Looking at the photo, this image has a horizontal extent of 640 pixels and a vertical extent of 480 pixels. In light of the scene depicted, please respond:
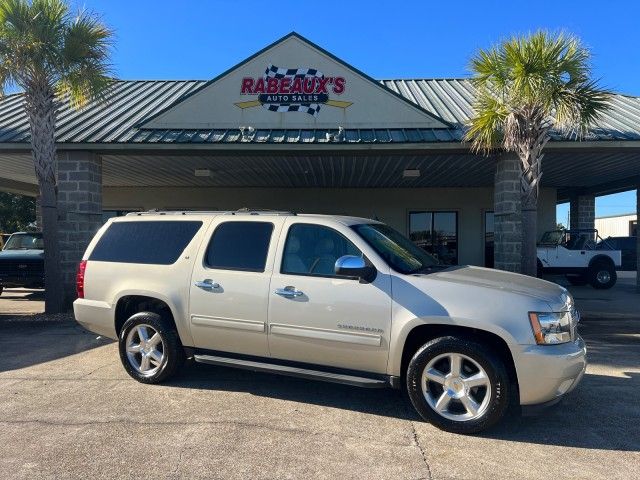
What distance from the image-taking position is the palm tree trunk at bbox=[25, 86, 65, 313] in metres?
9.56

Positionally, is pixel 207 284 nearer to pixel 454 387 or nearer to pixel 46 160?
pixel 454 387

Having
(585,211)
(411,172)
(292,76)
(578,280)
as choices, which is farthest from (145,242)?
(585,211)

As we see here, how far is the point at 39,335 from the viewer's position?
814cm

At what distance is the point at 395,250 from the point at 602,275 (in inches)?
534

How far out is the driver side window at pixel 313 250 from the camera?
189 inches

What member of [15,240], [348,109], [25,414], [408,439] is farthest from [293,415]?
[15,240]

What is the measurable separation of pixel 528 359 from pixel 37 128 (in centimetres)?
939

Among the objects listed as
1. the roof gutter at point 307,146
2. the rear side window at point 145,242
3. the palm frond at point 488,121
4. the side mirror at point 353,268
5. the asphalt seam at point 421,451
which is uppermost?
the palm frond at point 488,121

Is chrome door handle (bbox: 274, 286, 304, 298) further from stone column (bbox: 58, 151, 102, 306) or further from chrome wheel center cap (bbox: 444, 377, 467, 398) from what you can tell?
stone column (bbox: 58, 151, 102, 306)

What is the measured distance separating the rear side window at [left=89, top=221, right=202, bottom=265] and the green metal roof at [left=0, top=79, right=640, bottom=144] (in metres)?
4.41

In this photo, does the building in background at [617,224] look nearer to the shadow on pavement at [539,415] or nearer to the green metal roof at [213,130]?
the green metal roof at [213,130]

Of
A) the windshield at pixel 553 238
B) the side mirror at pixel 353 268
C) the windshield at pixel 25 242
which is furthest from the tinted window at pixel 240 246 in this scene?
the windshield at pixel 553 238

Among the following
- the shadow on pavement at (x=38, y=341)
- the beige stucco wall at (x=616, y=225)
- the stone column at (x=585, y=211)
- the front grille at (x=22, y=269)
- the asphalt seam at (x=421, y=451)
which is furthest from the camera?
the beige stucco wall at (x=616, y=225)

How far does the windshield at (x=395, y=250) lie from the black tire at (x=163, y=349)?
7.47 ft
